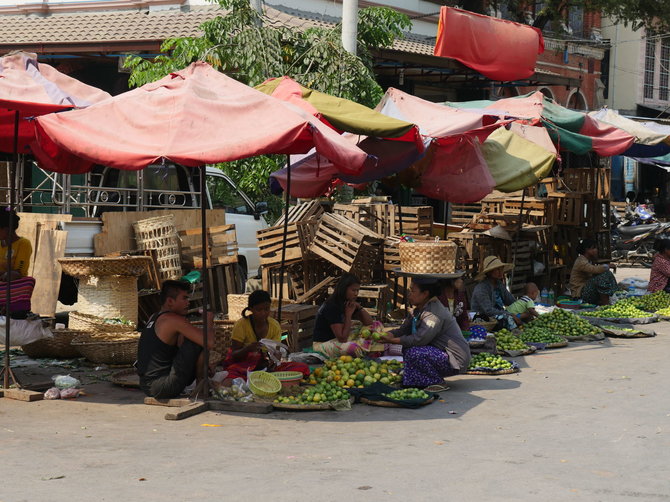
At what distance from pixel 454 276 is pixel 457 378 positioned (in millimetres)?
2114

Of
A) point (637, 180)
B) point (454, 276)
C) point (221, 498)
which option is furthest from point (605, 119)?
point (637, 180)

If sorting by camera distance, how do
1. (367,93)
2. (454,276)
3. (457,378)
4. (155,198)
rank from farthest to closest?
(367,93), (155,198), (454,276), (457,378)

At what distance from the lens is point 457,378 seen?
30.3ft

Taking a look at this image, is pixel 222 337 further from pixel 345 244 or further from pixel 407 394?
pixel 345 244

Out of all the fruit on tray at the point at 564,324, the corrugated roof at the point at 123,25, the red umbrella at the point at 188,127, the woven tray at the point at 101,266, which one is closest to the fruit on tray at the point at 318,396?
the red umbrella at the point at 188,127

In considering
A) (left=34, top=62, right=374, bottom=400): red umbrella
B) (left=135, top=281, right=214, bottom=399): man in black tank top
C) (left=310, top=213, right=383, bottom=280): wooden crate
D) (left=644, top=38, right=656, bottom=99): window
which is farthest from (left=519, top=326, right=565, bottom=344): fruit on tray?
(left=644, top=38, right=656, bottom=99): window

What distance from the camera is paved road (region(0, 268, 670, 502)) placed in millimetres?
5277

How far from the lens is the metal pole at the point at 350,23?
519 inches

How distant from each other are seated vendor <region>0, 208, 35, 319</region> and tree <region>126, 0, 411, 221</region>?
625 centimetres

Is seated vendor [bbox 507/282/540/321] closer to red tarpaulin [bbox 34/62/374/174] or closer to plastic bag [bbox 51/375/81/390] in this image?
red tarpaulin [bbox 34/62/374/174]

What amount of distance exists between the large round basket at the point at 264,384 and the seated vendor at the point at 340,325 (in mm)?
1429

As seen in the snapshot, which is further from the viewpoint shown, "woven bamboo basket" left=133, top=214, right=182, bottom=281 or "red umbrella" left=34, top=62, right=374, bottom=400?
"woven bamboo basket" left=133, top=214, right=182, bottom=281

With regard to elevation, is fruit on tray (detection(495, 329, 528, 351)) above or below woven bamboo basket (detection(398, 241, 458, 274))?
below

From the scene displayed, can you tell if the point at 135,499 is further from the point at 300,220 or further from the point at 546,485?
the point at 300,220
